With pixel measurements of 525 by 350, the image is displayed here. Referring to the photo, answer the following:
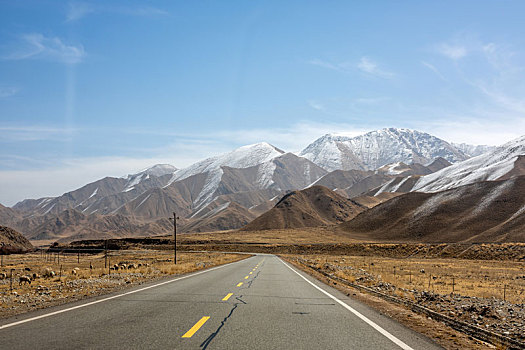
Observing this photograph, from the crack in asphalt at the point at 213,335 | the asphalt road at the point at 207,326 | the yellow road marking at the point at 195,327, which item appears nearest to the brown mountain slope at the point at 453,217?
the asphalt road at the point at 207,326

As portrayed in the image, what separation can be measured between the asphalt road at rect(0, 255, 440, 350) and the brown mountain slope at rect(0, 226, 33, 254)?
102874 mm

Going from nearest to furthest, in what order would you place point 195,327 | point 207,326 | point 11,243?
point 195,327, point 207,326, point 11,243

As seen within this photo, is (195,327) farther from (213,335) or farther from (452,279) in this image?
(452,279)

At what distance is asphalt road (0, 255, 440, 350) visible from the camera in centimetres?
746

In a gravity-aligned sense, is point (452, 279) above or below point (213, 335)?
below

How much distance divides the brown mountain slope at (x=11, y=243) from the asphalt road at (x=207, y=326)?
338 feet

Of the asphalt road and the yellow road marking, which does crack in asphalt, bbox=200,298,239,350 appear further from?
the yellow road marking

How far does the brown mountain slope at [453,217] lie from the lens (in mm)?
112062

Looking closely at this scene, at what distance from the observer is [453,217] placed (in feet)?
437

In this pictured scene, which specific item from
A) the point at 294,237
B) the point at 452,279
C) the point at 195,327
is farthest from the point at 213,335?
the point at 294,237

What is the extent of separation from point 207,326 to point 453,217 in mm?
140574

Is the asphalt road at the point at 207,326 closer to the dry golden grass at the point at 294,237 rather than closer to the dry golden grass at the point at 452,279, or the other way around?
the dry golden grass at the point at 452,279

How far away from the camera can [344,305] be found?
12.9 meters

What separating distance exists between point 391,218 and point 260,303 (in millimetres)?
149965
